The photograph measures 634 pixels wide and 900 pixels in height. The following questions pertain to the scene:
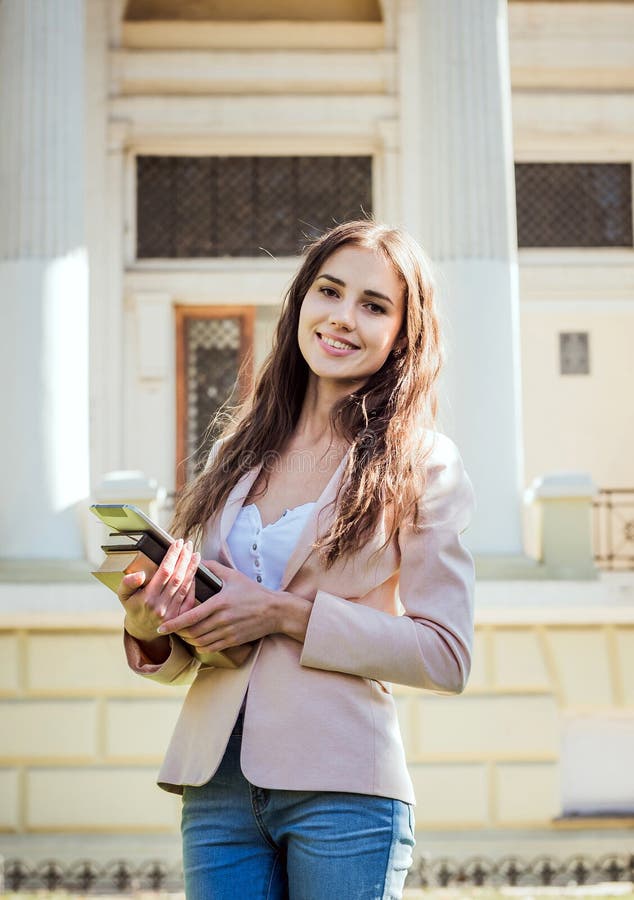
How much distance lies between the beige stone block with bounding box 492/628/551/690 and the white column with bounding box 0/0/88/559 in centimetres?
355

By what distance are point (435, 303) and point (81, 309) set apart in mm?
8299

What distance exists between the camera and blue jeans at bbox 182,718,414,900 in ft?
7.39

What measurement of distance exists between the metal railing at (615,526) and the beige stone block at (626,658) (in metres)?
3.06

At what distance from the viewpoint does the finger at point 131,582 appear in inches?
91.4

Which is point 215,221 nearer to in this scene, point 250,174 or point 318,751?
point 250,174

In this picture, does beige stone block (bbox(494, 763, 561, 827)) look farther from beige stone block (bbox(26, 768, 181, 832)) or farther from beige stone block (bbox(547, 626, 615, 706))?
beige stone block (bbox(26, 768, 181, 832))

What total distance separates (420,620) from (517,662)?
8241 millimetres

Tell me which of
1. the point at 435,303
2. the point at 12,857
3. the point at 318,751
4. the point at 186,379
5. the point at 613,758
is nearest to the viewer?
the point at 318,751

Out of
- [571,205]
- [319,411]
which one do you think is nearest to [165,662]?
[319,411]

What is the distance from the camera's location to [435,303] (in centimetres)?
277

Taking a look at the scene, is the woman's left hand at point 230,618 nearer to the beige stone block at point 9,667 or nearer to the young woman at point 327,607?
the young woman at point 327,607

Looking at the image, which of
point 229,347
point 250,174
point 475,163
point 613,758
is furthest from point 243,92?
point 613,758

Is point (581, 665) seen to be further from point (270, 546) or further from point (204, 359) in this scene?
point (270, 546)

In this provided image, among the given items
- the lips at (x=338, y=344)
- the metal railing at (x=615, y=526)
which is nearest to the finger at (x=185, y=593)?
the lips at (x=338, y=344)
